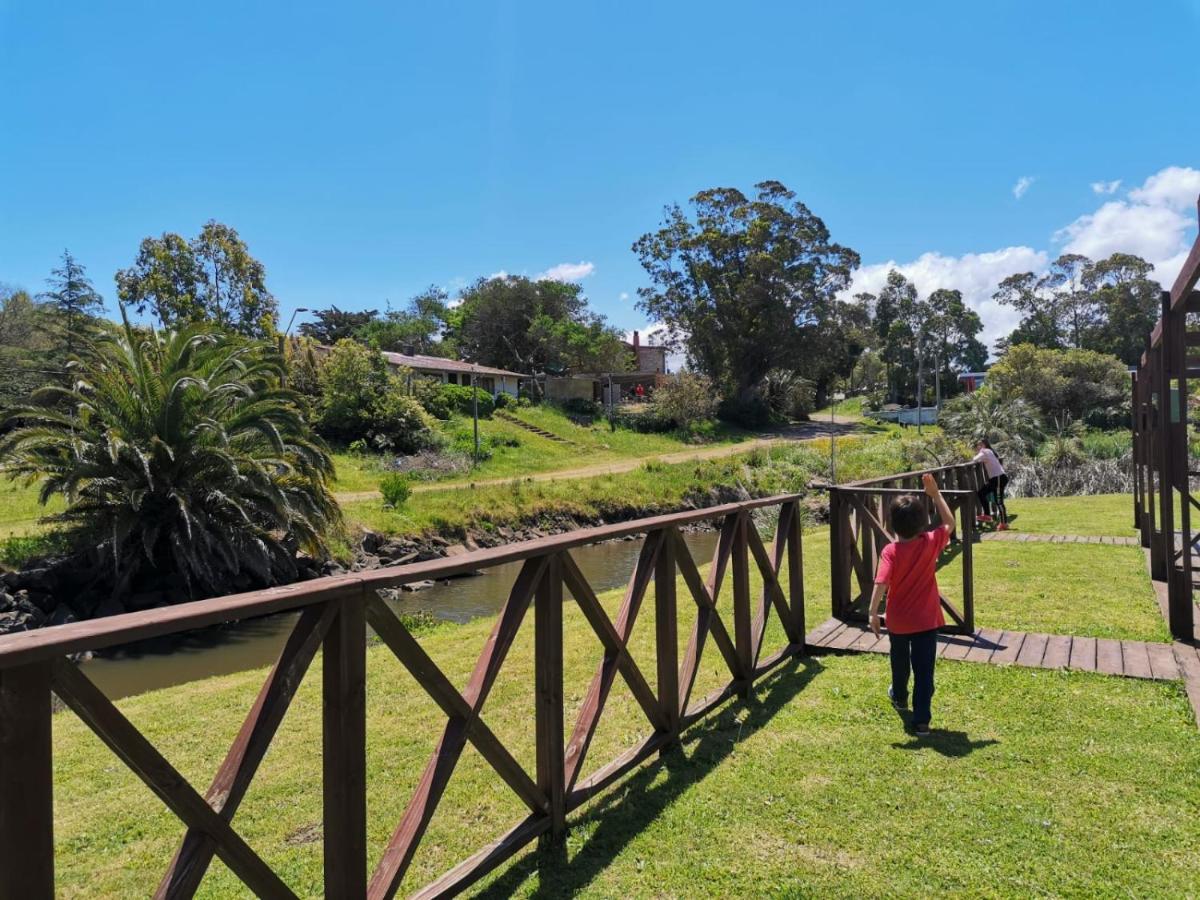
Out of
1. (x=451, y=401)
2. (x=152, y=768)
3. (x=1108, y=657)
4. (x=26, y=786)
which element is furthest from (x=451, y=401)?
(x=26, y=786)

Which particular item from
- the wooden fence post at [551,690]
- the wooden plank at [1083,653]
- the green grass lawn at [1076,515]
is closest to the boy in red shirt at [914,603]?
the wooden plank at [1083,653]

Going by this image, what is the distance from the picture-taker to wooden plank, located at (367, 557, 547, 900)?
8.59 ft

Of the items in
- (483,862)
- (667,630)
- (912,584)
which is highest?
(912,584)

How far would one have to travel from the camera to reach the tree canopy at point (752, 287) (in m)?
49.8

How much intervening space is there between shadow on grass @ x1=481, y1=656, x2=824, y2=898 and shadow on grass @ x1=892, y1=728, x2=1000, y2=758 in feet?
2.78

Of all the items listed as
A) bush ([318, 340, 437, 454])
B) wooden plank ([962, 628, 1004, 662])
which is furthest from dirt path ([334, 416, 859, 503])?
wooden plank ([962, 628, 1004, 662])

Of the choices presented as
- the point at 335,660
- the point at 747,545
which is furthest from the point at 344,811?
the point at 747,545

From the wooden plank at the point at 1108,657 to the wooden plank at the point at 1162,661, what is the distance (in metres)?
0.19

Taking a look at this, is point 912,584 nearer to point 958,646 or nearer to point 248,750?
point 958,646

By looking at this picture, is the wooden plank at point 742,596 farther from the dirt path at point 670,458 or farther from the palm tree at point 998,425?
the palm tree at point 998,425

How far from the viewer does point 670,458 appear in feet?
113

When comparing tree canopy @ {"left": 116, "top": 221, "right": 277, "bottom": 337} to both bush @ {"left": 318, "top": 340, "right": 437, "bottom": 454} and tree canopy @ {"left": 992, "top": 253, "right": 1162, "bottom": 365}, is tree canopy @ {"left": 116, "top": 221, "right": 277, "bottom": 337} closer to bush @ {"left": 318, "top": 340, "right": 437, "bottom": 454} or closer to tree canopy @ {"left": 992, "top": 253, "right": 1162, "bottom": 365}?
bush @ {"left": 318, "top": 340, "right": 437, "bottom": 454}

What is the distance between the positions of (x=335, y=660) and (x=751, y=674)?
351 cm

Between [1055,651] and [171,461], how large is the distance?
529 inches
